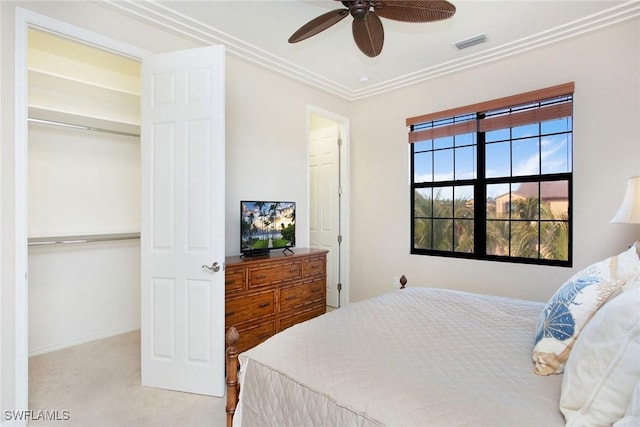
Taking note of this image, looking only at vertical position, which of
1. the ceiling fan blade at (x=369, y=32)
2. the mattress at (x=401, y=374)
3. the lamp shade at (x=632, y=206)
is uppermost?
the ceiling fan blade at (x=369, y=32)

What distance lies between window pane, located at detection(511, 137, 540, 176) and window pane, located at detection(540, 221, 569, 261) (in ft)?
1.78

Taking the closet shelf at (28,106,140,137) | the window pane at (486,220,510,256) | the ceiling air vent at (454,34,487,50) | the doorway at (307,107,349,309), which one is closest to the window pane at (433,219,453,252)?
the window pane at (486,220,510,256)

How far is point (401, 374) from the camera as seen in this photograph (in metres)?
1.26

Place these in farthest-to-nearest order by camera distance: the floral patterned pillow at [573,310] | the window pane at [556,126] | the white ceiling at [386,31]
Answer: the window pane at [556,126], the white ceiling at [386,31], the floral patterned pillow at [573,310]

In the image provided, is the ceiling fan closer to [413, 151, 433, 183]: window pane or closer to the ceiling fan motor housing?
the ceiling fan motor housing

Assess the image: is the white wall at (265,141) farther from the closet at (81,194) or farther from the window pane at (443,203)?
the window pane at (443,203)

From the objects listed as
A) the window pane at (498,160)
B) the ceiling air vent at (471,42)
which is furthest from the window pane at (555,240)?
the ceiling air vent at (471,42)

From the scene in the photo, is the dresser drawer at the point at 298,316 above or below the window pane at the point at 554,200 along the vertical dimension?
below

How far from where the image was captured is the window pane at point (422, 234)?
4.02m

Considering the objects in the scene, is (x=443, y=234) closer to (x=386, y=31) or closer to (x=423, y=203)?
(x=423, y=203)

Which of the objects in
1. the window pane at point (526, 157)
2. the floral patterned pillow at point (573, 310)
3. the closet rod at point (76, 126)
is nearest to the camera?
the floral patterned pillow at point (573, 310)

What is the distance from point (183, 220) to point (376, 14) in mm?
1953

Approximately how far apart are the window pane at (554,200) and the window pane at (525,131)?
0.52 m

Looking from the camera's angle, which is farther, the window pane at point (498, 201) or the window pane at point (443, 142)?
the window pane at point (443, 142)
